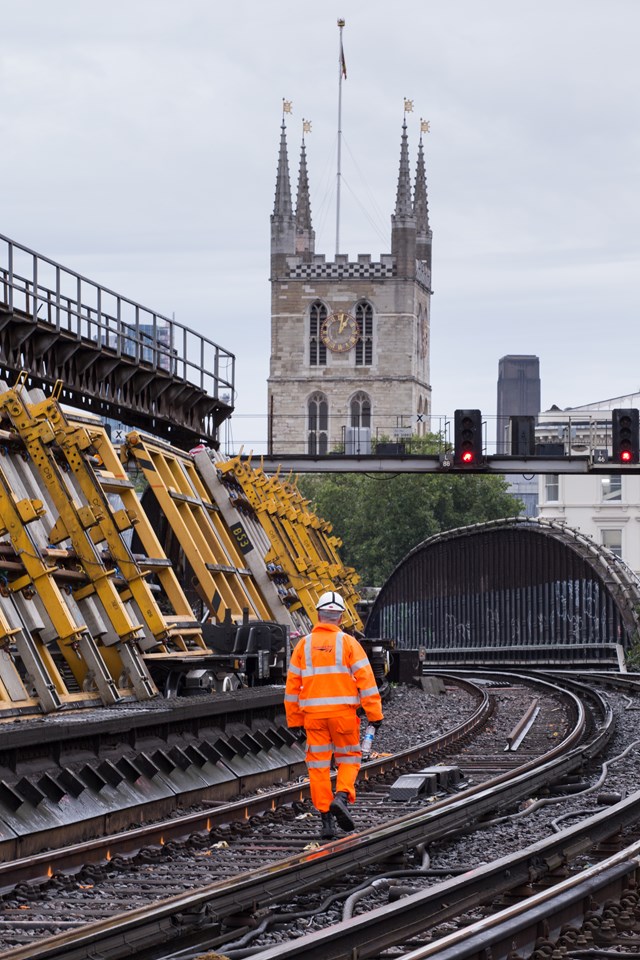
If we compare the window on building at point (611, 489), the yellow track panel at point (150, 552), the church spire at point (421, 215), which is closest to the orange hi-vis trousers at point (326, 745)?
the yellow track panel at point (150, 552)

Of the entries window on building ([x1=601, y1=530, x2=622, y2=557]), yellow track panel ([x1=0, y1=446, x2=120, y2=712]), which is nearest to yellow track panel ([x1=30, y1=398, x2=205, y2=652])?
yellow track panel ([x1=0, y1=446, x2=120, y2=712])

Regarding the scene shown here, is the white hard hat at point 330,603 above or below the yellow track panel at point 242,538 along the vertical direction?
below

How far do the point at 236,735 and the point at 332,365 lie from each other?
137m

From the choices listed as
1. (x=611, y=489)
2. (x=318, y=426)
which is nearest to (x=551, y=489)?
(x=611, y=489)

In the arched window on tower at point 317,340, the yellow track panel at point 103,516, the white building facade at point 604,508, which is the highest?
the arched window on tower at point 317,340

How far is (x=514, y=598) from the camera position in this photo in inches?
2048

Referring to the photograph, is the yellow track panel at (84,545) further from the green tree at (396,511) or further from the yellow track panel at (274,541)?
the green tree at (396,511)

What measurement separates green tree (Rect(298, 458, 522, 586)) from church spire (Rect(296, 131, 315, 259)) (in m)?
38.0

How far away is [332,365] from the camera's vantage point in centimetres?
15325

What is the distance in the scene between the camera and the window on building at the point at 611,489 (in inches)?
3740

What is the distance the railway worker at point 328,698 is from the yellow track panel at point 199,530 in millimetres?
11625

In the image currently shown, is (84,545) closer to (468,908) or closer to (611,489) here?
(468,908)

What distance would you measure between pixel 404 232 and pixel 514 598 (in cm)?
10343

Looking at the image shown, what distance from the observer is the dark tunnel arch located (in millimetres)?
48844
